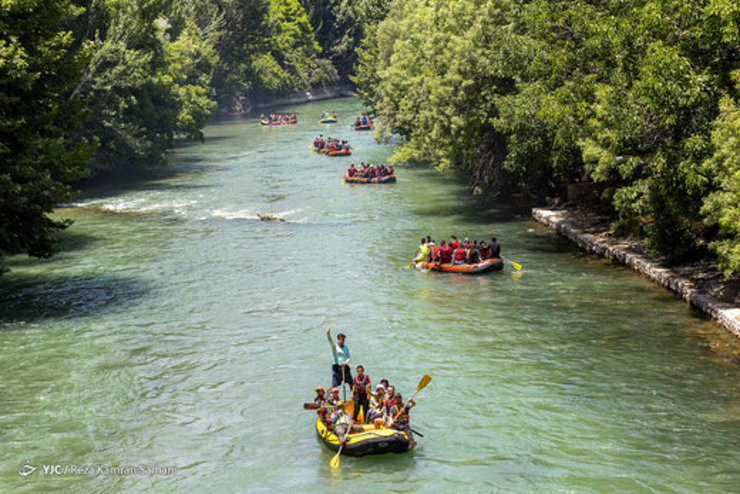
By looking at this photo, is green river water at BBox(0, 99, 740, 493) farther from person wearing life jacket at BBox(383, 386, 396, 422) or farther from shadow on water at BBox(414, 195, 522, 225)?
shadow on water at BBox(414, 195, 522, 225)

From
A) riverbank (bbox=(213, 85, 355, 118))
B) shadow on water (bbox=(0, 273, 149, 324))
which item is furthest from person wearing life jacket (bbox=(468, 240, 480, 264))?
riverbank (bbox=(213, 85, 355, 118))

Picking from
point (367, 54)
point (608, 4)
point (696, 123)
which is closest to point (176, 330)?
point (696, 123)

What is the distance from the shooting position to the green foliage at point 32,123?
30.7m

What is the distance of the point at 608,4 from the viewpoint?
36.6 meters

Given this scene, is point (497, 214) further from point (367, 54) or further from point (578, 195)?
point (367, 54)

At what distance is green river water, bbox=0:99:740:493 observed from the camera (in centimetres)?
1919

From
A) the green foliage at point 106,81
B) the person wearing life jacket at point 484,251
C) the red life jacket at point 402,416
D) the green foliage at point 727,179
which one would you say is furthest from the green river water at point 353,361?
the green foliage at point 106,81

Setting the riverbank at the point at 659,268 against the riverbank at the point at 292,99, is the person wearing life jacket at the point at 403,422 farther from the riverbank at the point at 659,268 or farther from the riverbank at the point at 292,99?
the riverbank at the point at 292,99

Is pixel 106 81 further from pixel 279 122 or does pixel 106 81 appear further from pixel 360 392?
pixel 279 122

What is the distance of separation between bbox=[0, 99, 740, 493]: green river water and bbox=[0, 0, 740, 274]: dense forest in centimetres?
386

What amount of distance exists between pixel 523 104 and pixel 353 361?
1886 cm

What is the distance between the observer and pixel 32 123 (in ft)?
107

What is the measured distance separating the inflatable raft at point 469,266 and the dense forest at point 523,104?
5577mm

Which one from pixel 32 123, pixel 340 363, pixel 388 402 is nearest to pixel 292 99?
pixel 32 123
